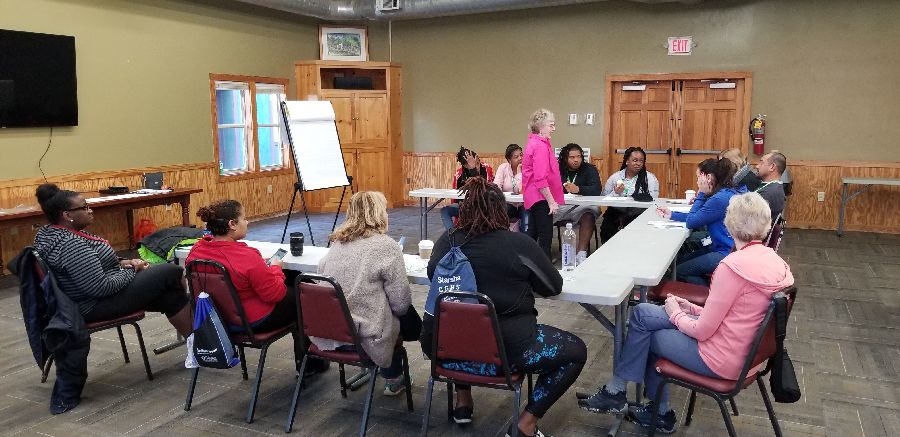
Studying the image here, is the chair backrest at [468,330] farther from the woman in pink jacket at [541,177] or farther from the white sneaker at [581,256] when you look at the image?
the white sneaker at [581,256]

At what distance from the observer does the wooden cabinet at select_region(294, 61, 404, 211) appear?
32.4ft

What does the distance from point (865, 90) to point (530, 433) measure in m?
7.23

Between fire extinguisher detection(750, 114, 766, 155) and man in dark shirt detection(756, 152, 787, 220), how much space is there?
4051mm

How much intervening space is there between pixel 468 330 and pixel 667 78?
7.23 meters

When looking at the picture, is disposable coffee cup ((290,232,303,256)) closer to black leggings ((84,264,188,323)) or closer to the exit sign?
black leggings ((84,264,188,323))

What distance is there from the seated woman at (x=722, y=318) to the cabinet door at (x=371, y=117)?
25.2 ft

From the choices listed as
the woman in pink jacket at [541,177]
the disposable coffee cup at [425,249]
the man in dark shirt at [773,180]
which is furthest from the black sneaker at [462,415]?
the woman in pink jacket at [541,177]

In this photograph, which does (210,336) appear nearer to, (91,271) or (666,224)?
(91,271)

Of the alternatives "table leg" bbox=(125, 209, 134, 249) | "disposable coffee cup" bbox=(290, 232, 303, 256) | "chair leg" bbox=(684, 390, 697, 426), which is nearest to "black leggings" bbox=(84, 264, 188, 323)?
"disposable coffee cup" bbox=(290, 232, 303, 256)

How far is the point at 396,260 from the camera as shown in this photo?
114 inches

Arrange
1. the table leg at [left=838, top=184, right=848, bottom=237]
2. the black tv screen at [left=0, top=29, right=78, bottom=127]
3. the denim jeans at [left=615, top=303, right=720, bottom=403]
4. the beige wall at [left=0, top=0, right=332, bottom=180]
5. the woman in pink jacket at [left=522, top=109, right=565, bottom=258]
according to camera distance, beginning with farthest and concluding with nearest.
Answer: the table leg at [left=838, top=184, right=848, bottom=237] → the beige wall at [left=0, top=0, right=332, bottom=180] → the black tv screen at [left=0, top=29, right=78, bottom=127] → the woman in pink jacket at [left=522, top=109, right=565, bottom=258] → the denim jeans at [left=615, top=303, right=720, bottom=403]

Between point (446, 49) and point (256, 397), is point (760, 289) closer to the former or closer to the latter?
point (256, 397)

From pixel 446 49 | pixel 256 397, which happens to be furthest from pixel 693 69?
pixel 256 397

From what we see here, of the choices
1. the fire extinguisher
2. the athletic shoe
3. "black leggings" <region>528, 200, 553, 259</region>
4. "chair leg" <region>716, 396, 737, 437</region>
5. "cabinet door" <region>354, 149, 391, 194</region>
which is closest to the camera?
"chair leg" <region>716, 396, 737, 437</region>
